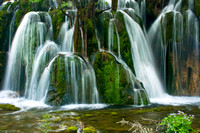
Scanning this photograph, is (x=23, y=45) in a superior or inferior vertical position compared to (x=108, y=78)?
superior

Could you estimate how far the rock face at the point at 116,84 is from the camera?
32.2ft

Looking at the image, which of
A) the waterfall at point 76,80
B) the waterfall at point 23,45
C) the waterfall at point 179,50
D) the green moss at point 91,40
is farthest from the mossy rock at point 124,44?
the waterfall at point 23,45

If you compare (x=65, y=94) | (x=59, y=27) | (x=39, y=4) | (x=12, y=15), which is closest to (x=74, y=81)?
(x=65, y=94)

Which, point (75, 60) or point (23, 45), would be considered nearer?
point (75, 60)

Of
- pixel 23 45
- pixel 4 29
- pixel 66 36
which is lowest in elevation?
pixel 23 45

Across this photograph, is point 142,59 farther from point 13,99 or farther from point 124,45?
point 13,99

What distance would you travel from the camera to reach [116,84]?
10.2 meters

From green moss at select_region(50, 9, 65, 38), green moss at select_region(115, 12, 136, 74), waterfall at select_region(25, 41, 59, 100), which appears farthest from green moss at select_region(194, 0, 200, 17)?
waterfall at select_region(25, 41, 59, 100)

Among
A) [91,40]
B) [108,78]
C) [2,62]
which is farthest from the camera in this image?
[2,62]

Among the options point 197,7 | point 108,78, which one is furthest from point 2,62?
point 197,7

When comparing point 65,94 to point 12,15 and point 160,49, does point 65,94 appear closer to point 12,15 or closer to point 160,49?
point 160,49

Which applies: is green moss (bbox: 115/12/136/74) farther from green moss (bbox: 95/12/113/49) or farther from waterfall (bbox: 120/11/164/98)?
green moss (bbox: 95/12/113/49)

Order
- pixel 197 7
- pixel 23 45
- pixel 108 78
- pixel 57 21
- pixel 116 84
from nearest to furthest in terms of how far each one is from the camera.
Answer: pixel 116 84
pixel 108 78
pixel 23 45
pixel 197 7
pixel 57 21

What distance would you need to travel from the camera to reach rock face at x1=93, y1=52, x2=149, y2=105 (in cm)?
982
